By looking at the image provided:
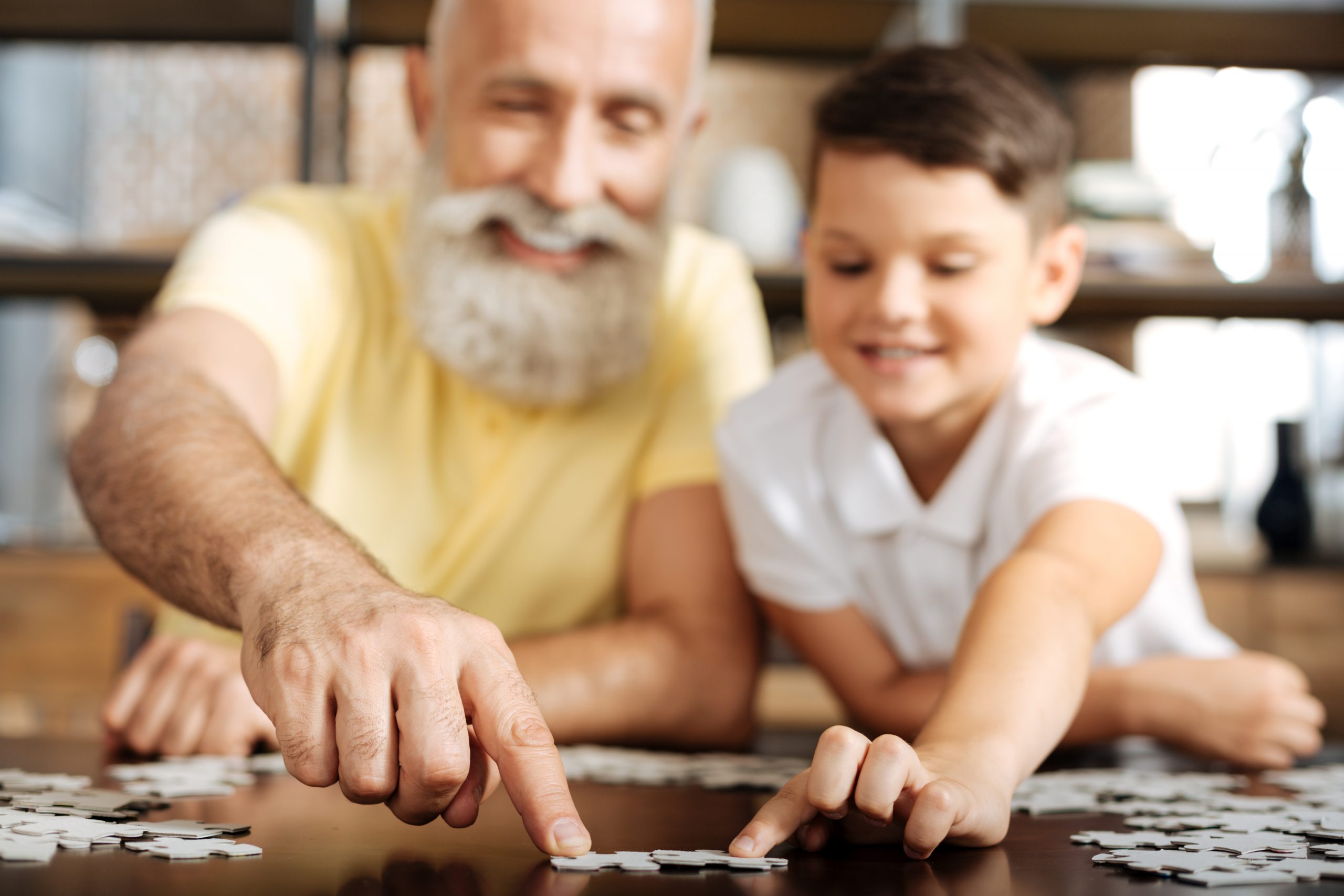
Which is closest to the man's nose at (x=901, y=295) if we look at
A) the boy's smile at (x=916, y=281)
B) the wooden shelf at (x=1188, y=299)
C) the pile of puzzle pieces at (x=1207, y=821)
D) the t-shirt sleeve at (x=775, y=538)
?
the boy's smile at (x=916, y=281)

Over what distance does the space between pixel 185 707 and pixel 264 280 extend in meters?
0.54

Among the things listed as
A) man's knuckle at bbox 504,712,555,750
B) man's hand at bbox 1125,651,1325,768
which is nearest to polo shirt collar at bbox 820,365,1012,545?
man's hand at bbox 1125,651,1325,768

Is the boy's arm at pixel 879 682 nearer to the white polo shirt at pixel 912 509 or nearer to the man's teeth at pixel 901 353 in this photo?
the white polo shirt at pixel 912 509

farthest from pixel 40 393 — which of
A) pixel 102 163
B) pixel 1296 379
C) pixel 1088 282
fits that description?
pixel 1296 379

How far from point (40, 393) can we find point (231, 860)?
16.3 ft

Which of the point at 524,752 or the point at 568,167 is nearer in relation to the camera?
the point at 524,752

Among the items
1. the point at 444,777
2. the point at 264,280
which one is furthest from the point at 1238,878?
the point at 264,280

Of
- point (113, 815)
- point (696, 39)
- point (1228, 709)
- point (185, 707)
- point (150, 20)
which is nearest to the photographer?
point (113, 815)

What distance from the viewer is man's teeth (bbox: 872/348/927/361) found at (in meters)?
1.11

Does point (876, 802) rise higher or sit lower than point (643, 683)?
higher

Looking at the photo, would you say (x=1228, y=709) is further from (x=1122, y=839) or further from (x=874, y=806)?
(x=874, y=806)

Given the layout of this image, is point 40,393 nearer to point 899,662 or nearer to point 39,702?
point 39,702

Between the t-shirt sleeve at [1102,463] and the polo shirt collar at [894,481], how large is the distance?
3.0 inches

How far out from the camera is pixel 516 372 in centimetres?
134
